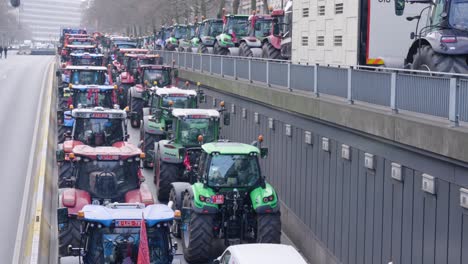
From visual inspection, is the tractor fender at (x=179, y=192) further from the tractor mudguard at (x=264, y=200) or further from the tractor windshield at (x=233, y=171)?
the tractor mudguard at (x=264, y=200)

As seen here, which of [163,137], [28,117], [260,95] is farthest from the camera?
[28,117]

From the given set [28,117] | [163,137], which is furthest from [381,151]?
[28,117]

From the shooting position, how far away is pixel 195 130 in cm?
2283

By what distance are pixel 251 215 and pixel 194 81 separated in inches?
805

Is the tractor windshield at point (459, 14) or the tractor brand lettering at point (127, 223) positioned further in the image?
the tractor windshield at point (459, 14)

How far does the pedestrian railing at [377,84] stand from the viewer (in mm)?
12336

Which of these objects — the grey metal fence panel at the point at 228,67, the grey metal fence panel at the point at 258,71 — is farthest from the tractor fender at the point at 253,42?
the grey metal fence panel at the point at 258,71

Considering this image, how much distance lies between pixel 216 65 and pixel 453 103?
69.9 ft

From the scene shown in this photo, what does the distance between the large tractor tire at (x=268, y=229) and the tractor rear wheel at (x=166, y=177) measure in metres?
6.49

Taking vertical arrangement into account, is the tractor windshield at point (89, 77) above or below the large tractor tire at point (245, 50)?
below

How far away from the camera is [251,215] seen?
56.6 feet

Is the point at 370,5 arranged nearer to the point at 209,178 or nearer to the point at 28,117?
the point at 209,178

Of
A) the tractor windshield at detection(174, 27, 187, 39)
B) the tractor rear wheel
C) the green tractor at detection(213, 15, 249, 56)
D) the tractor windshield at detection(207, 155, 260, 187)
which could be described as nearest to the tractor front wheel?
the tractor windshield at detection(207, 155, 260, 187)

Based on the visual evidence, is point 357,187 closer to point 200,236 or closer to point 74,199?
point 200,236
